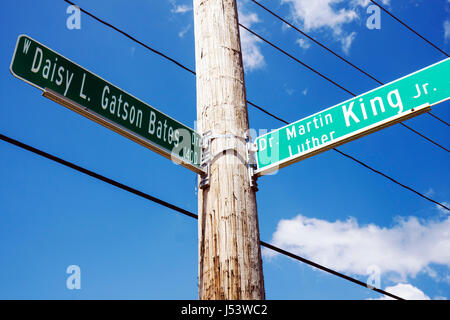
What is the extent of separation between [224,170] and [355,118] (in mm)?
936

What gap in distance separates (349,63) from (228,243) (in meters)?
4.20

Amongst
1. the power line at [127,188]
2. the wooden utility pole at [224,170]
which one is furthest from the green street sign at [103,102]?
the power line at [127,188]

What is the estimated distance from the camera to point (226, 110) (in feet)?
9.57

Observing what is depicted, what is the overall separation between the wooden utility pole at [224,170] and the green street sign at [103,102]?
19 cm

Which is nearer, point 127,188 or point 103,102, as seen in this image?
point 103,102

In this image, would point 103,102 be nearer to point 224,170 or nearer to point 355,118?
point 224,170

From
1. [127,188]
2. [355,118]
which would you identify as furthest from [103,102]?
[355,118]

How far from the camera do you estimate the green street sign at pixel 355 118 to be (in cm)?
260

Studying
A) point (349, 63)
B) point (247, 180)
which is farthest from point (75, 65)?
point (349, 63)

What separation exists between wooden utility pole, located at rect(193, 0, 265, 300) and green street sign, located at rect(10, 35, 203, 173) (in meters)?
0.19

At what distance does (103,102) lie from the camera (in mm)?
2455

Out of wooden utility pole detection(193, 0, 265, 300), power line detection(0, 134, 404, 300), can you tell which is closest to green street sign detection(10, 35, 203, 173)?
wooden utility pole detection(193, 0, 265, 300)

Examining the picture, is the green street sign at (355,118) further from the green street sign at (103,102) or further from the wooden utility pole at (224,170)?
the green street sign at (103,102)
